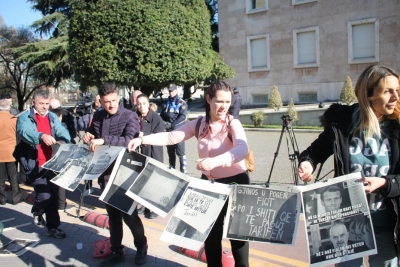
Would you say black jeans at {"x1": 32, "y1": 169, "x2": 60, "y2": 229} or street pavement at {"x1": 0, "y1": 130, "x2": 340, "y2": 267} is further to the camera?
black jeans at {"x1": 32, "y1": 169, "x2": 60, "y2": 229}

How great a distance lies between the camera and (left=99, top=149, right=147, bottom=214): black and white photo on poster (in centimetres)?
340

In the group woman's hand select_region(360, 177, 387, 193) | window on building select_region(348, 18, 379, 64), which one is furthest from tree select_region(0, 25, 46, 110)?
woman's hand select_region(360, 177, 387, 193)

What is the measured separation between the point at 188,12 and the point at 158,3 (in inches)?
60.2

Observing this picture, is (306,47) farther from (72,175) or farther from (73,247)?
(72,175)

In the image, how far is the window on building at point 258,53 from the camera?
24.2m

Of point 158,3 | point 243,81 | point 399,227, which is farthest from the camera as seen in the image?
point 243,81

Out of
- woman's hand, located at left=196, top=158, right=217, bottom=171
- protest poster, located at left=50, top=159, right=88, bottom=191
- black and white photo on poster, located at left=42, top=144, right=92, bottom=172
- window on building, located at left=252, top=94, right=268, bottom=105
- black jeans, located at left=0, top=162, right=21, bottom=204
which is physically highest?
window on building, located at left=252, top=94, right=268, bottom=105

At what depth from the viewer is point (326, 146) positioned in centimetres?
262

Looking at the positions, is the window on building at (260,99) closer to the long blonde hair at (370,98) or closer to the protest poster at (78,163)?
the protest poster at (78,163)

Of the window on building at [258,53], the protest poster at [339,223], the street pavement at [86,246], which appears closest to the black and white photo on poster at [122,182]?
the street pavement at [86,246]

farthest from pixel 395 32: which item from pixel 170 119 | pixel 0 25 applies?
pixel 0 25

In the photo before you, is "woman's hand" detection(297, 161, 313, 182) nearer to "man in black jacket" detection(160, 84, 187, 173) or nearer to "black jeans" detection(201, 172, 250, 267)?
"black jeans" detection(201, 172, 250, 267)

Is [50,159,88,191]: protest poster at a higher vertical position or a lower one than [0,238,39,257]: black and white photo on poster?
higher

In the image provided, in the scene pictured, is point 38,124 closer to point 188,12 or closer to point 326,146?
point 326,146
